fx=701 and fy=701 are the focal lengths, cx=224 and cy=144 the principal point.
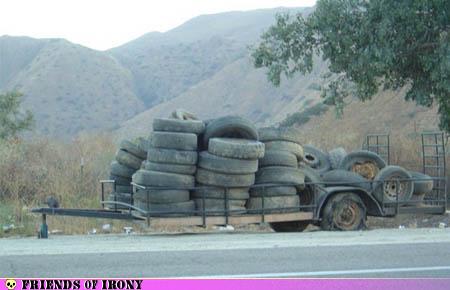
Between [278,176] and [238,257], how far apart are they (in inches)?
130

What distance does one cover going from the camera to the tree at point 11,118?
32.8 meters

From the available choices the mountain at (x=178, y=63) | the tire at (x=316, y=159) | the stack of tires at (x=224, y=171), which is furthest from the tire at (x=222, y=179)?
the mountain at (x=178, y=63)

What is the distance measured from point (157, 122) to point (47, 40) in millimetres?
98807

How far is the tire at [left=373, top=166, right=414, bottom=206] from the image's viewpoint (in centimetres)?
1284

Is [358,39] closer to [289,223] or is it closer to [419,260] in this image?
[289,223]

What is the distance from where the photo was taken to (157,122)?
1152cm

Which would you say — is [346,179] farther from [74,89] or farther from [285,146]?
[74,89]

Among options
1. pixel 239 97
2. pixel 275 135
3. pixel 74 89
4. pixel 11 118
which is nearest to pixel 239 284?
pixel 275 135

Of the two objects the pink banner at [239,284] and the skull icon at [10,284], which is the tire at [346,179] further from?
the skull icon at [10,284]

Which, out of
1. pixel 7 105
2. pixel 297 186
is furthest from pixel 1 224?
pixel 7 105

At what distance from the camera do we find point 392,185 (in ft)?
42.8

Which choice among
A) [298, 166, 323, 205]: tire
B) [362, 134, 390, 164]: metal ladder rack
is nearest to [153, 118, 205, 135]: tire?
[298, 166, 323, 205]: tire

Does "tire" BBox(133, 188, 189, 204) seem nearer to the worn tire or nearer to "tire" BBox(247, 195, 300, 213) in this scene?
the worn tire

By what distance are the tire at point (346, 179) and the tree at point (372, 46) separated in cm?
224
